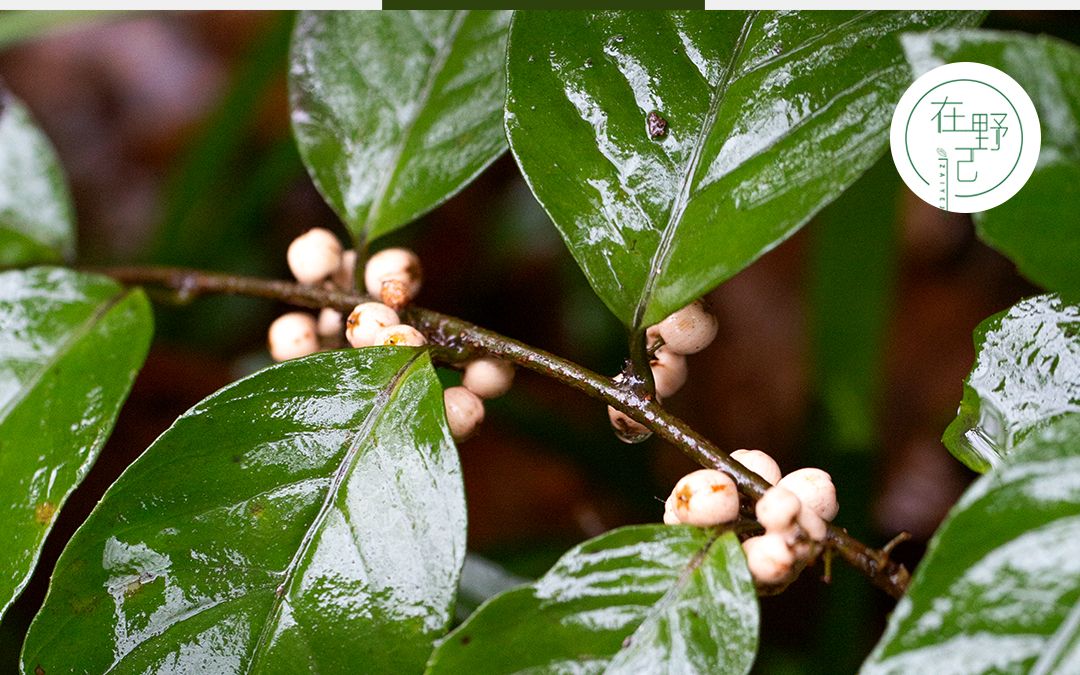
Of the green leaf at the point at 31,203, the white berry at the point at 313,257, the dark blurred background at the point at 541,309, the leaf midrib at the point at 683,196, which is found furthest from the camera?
the dark blurred background at the point at 541,309

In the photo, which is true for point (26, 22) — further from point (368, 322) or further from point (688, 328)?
point (688, 328)

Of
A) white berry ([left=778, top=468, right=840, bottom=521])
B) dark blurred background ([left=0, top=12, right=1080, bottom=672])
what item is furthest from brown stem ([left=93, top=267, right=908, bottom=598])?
dark blurred background ([left=0, top=12, right=1080, bottom=672])

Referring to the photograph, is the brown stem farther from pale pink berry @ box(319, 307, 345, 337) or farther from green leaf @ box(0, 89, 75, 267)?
green leaf @ box(0, 89, 75, 267)

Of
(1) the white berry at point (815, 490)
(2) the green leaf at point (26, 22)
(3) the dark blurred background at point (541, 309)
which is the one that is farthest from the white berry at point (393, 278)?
(2) the green leaf at point (26, 22)

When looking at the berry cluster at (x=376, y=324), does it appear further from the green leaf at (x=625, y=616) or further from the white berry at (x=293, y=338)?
the green leaf at (x=625, y=616)

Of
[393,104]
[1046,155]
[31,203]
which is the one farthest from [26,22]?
[1046,155]

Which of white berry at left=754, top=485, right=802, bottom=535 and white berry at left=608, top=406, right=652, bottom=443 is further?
white berry at left=608, top=406, right=652, bottom=443

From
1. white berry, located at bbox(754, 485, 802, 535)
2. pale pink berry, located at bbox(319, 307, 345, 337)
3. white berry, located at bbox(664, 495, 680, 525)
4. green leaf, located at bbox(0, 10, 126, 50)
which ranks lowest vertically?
white berry, located at bbox(754, 485, 802, 535)
